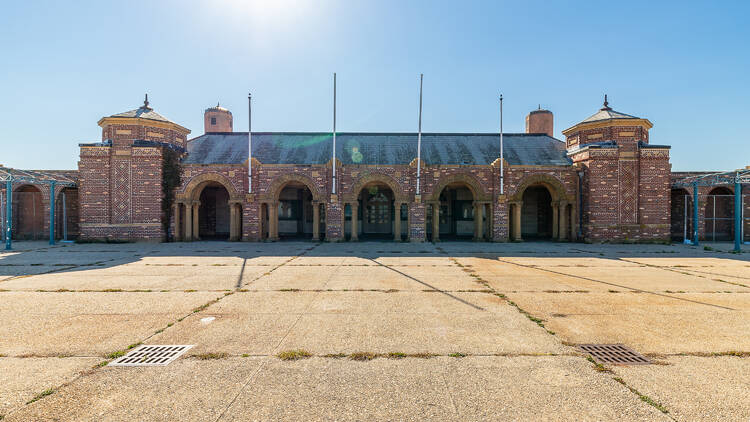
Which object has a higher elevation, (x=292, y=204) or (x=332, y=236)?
(x=292, y=204)

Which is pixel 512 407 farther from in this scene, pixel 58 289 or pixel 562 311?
pixel 58 289

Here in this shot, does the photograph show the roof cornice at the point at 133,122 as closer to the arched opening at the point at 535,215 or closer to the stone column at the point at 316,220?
the stone column at the point at 316,220

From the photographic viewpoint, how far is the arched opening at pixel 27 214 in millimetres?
21797

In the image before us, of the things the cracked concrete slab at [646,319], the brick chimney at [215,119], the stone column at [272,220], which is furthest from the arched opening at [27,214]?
the cracked concrete slab at [646,319]

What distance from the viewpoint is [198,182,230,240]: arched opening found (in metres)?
25.0

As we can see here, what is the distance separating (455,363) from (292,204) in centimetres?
2377

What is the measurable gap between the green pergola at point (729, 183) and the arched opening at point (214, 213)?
29.9 m

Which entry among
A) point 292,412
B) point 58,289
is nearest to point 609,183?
point 292,412

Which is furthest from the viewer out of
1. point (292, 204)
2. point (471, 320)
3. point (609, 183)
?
point (292, 204)

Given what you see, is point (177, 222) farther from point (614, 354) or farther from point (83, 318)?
point (614, 354)

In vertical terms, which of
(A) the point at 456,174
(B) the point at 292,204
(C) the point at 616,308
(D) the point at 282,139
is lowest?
(C) the point at 616,308

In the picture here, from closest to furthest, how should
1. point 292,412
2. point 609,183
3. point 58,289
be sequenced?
point 292,412
point 58,289
point 609,183

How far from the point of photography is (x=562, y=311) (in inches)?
236

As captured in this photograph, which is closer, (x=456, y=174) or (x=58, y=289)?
(x=58, y=289)
